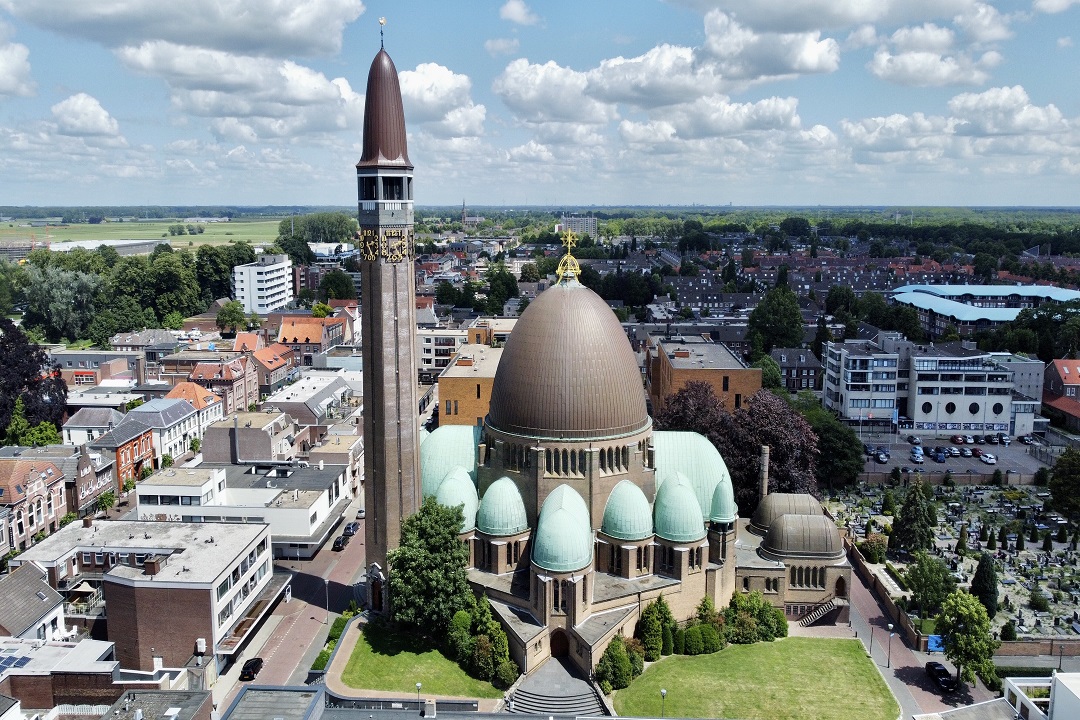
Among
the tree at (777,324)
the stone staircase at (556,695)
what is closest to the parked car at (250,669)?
the stone staircase at (556,695)

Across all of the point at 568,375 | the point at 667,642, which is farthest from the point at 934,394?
the point at 568,375

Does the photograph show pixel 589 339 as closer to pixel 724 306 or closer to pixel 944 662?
pixel 944 662

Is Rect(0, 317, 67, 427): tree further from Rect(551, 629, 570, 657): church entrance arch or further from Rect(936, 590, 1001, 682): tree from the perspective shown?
Rect(936, 590, 1001, 682): tree

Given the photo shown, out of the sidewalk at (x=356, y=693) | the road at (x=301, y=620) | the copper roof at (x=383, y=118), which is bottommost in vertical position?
the road at (x=301, y=620)

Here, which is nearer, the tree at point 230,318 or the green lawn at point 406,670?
the green lawn at point 406,670

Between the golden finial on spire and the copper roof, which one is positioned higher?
the copper roof

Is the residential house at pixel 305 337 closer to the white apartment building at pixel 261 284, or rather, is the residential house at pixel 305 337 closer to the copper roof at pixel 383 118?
the white apartment building at pixel 261 284

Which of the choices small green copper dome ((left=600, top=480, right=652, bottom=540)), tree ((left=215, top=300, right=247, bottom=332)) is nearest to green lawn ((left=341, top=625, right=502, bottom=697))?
small green copper dome ((left=600, top=480, right=652, bottom=540))
